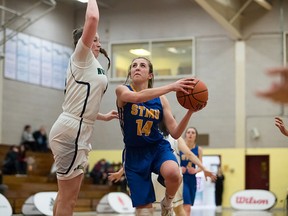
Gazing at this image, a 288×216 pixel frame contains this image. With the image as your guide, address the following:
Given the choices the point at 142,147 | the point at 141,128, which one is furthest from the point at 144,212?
the point at 141,128

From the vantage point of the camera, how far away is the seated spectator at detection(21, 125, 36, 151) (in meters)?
22.1

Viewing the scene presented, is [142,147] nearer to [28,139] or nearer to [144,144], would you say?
[144,144]

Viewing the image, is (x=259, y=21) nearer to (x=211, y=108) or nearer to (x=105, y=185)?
(x=211, y=108)

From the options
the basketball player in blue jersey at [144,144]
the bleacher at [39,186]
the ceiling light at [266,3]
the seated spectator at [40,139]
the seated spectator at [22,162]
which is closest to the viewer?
the basketball player in blue jersey at [144,144]

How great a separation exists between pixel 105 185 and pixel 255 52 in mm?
8271

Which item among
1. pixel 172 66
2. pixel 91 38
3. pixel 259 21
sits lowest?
pixel 91 38

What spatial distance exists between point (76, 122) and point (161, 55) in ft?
67.8

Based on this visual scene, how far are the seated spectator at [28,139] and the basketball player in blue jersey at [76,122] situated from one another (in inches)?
701

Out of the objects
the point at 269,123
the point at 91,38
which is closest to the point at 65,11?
the point at 269,123

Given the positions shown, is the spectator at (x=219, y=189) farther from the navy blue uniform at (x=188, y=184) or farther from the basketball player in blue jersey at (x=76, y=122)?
the basketball player in blue jersey at (x=76, y=122)

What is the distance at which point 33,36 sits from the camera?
23.8 m

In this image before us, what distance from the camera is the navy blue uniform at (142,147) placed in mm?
5055

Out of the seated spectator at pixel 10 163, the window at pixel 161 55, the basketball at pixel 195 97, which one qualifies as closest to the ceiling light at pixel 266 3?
the window at pixel 161 55

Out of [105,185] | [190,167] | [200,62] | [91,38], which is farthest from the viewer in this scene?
[200,62]
